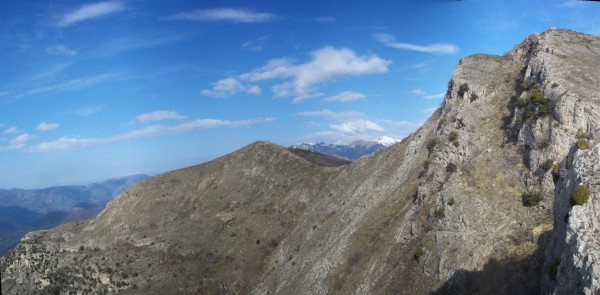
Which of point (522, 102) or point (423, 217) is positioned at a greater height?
point (522, 102)

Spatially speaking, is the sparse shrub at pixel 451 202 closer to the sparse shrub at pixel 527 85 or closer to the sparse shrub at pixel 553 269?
the sparse shrub at pixel 527 85

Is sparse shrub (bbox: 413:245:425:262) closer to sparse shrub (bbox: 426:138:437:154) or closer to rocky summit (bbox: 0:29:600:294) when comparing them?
rocky summit (bbox: 0:29:600:294)

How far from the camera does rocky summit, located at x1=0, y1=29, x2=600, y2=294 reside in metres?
32.7

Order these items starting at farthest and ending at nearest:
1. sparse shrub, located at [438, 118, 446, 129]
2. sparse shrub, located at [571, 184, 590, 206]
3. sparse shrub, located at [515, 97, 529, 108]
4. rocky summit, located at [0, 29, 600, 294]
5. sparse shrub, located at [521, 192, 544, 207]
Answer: sparse shrub, located at [438, 118, 446, 129] < sparse shrub, located at [515, 97, 529, 108] < sparse shrub, located at [521, 192, 544, 207] < rocky summit, located at [0, 29, 600, 294] < sparse shrub, located at [571, 184, 590, 206]

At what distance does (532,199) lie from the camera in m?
38.5

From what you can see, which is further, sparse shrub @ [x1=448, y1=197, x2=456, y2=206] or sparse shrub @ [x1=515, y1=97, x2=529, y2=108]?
sparse shrub @ [x1=515, y1=97, x2=529, y2=108]

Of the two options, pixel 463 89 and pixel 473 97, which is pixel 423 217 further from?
pixel 463 89

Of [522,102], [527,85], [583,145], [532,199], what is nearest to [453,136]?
[522,102]

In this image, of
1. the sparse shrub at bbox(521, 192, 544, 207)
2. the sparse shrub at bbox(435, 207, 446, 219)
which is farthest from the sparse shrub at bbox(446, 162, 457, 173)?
the sparse shrub at bbox(521, 192, 544, 207)

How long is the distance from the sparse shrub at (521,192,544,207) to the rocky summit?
0.40 ft

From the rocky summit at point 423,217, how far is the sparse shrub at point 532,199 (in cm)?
12

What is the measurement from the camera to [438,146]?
54781 millimetres

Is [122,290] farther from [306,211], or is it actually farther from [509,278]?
[509,278]

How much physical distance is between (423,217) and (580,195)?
23.7m
